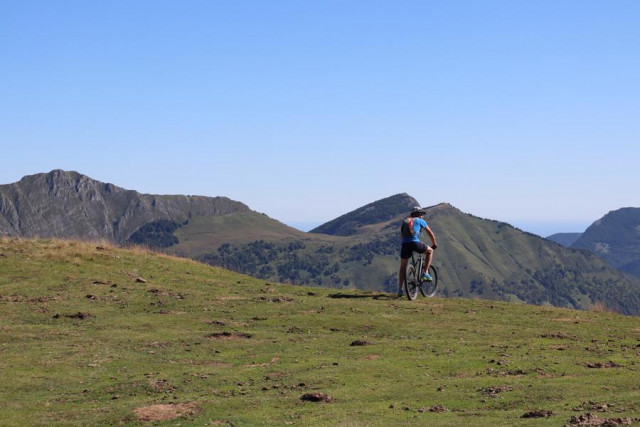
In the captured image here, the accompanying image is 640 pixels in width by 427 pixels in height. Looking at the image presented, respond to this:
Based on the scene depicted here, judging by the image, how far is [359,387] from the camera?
55.3 feet

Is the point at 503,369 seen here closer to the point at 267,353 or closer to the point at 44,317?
the point at 267,353

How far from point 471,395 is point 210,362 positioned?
7843mm

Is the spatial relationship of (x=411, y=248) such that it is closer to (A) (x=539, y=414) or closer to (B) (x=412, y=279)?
(B) (x=412, y=279)

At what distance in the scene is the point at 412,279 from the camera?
31.4 metres

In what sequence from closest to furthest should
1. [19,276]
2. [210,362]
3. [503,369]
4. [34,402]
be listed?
[34,402]
[503,369]
[210,362]
[19,276]

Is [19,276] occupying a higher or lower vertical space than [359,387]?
higher

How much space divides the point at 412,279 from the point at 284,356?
11953 mm

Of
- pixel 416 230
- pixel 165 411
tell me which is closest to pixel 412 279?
pixel 416 230

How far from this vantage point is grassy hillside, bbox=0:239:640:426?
14.8m

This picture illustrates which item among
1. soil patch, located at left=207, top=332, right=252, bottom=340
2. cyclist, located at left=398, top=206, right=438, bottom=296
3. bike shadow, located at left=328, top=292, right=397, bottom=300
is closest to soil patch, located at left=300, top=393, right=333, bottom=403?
soil patch, located at left=207, top=332, right=252, bottom=340

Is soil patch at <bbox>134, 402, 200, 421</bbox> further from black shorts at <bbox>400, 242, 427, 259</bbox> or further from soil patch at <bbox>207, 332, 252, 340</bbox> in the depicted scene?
black shorts at <bbox>400, 242, 427, 259</bbox>

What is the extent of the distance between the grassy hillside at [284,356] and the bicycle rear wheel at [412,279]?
1076mm

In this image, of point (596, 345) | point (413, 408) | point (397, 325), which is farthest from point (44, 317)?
point (596, 345)

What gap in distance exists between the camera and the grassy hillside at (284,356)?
1481 cm
